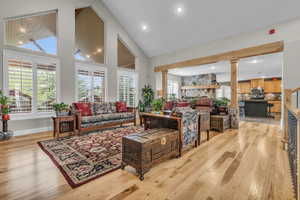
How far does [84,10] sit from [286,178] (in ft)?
23.9

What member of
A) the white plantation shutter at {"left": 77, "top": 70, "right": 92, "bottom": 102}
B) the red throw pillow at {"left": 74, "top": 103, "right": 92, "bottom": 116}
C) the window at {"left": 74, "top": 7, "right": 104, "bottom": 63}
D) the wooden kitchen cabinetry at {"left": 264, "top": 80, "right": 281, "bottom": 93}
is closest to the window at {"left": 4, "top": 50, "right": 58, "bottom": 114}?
the white plantation shutter at {"left": 77, "top": 70, "right": 92, "bottom": 102}

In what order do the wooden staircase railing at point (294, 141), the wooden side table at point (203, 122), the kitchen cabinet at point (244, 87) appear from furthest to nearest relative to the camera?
the kitchen cabinet at point (244, 87), the wooden side table at point (203, 122), the wooden staircase railing at point (294, 141)

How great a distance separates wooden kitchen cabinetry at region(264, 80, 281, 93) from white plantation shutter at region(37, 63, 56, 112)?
1219 centimetres

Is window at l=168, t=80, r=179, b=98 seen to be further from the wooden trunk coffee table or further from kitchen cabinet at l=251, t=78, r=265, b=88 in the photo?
the wooden trunk coffee table

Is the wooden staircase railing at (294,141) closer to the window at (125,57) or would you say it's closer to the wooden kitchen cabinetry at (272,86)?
the window at (125,57)

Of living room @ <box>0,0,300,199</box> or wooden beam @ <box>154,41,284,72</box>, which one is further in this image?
wooden beam @ <box>154,41,284,72</box>

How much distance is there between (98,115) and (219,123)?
390cm

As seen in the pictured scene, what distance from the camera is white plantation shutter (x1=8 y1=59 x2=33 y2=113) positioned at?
3857 millimetres

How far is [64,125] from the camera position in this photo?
12.9 feet

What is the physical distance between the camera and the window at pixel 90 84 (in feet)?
17.1

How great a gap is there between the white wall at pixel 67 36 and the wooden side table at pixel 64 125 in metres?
1.03

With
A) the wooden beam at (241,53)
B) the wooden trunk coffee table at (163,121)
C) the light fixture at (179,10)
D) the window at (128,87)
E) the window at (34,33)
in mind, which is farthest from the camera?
the window at (128,87)

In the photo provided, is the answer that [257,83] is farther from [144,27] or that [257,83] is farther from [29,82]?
[29,82]

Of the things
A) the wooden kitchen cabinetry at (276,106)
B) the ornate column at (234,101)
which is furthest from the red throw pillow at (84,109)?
the wooden kitchen cabinetry at (276,106)
